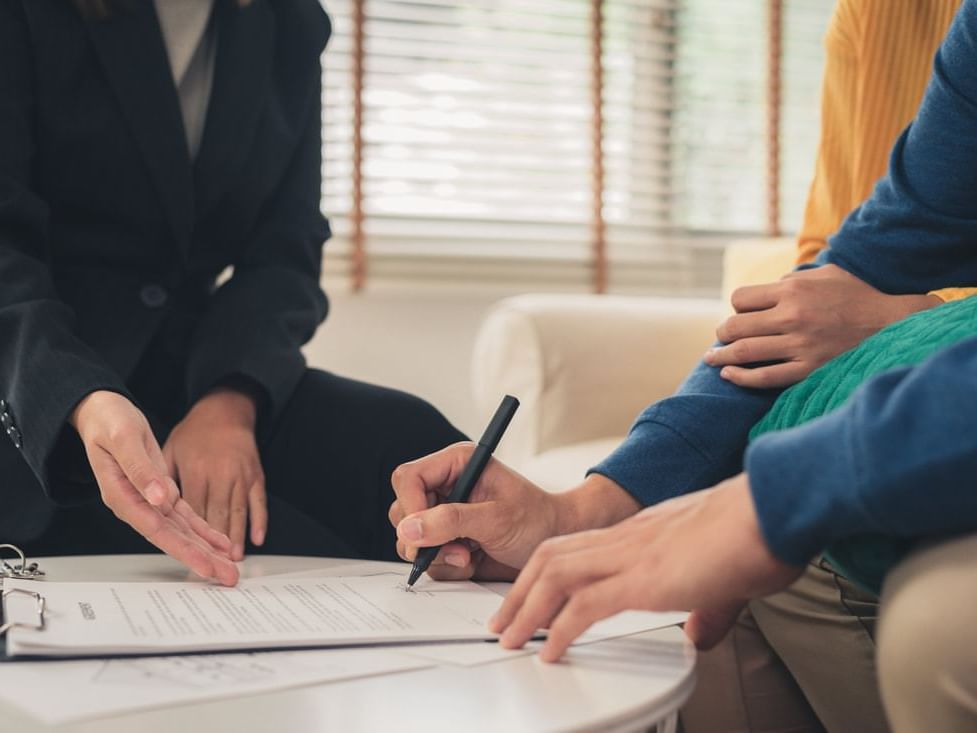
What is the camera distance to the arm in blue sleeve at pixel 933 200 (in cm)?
91

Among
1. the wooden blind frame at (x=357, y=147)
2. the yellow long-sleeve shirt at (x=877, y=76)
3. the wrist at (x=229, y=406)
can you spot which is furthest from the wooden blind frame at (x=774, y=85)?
the wrist at (x=229, y=406)

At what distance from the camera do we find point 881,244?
98 cm

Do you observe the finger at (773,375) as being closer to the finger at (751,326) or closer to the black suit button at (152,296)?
the finger at (751,326)

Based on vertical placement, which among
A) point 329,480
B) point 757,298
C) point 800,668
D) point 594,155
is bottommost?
point 800,668

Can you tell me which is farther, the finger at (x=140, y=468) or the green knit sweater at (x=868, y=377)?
the finger at (x=140, y=468)

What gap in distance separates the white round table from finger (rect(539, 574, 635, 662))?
1 centimetres

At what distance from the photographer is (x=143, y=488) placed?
82 centimetres

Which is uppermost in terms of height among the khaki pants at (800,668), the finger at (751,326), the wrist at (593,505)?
the finger at (751,326)

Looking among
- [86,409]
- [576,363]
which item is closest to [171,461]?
[86,409]

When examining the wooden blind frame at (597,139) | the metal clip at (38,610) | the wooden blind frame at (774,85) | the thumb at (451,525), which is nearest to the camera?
the metal clip at (38,610)

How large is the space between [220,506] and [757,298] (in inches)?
19.8

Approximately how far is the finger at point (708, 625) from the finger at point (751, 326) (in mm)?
329

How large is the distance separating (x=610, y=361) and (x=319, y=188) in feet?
1.90

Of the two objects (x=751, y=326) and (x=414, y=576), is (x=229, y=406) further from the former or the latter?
(x=751, y=326)
